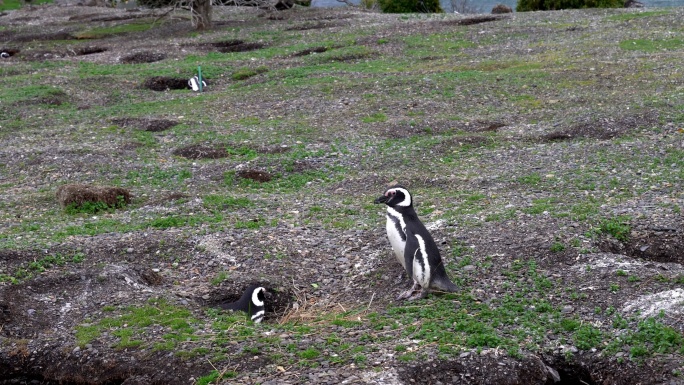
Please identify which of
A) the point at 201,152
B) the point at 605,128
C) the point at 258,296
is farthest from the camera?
the point at 201,152

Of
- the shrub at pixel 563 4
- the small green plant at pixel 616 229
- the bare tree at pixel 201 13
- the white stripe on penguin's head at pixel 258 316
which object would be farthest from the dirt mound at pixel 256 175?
the shrub at pixel 563 4

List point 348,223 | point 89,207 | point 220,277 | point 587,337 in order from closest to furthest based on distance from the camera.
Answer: point 587,337
point 220,277
point 348,223
point 89,207

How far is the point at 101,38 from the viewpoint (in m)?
27.1

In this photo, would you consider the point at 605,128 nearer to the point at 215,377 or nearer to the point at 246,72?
the point at 215,377

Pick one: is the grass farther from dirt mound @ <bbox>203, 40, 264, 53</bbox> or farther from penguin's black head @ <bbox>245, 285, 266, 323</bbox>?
penguin's black head @ <bbox>245, 285, 266, 323</bbox>

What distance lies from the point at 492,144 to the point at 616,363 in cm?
720

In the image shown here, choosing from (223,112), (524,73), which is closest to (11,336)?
(223,112)

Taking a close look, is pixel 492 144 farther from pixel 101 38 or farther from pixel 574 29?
pixel 101 38

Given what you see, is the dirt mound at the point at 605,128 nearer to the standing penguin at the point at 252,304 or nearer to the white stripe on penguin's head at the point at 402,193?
the white stripe on penguin's head at the point at 402,193

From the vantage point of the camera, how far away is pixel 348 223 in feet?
32.0

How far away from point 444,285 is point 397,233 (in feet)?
2.30

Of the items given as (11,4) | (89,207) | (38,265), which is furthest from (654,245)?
(11,4)

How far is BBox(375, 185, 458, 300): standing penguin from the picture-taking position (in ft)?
23.5

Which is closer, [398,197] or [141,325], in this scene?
[141,325]
